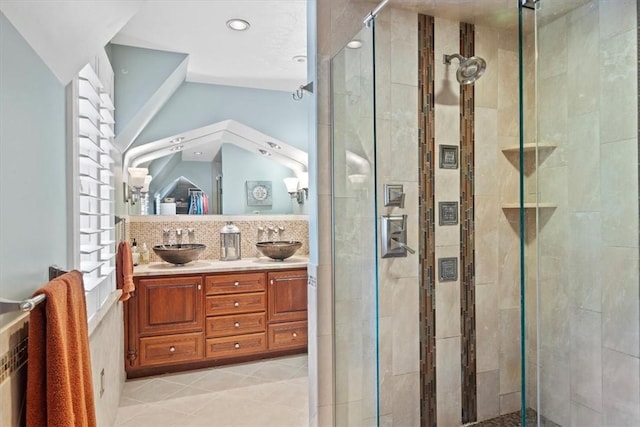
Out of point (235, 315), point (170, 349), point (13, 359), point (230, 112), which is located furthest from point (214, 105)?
point (13, 359)

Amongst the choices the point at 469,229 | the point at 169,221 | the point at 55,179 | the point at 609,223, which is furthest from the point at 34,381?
the point at 169,221

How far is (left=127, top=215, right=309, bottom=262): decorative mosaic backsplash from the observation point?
3676 mm

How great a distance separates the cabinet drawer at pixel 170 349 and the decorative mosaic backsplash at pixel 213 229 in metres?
0.88

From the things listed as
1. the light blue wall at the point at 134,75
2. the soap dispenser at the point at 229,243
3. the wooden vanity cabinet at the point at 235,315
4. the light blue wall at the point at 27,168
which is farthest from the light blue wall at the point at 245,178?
the light blue wall at the point at 27,168

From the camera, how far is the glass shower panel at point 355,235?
1838 millimetres

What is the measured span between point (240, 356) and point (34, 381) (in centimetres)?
265

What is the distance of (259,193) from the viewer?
4094 mm

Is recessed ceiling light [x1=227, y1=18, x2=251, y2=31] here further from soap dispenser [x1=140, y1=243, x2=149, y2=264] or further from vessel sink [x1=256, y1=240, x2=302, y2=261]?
soap dispenser [x1=140, y1=243, x2=149, y2=264]

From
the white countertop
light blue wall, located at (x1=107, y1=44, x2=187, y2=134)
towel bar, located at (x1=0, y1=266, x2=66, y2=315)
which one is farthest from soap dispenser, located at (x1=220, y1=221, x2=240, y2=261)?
towel bar, located at (x1=0, y1=266, x2=66, y2=315)

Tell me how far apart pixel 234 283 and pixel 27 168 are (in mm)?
2445

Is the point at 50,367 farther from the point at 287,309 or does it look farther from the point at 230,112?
the point at 230,112

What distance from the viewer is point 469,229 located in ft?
7.72

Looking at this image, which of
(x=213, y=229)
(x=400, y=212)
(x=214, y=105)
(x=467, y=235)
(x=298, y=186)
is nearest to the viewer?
(x=400, y=212)

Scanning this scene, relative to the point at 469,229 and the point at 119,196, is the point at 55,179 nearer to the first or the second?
the point at 119,196
